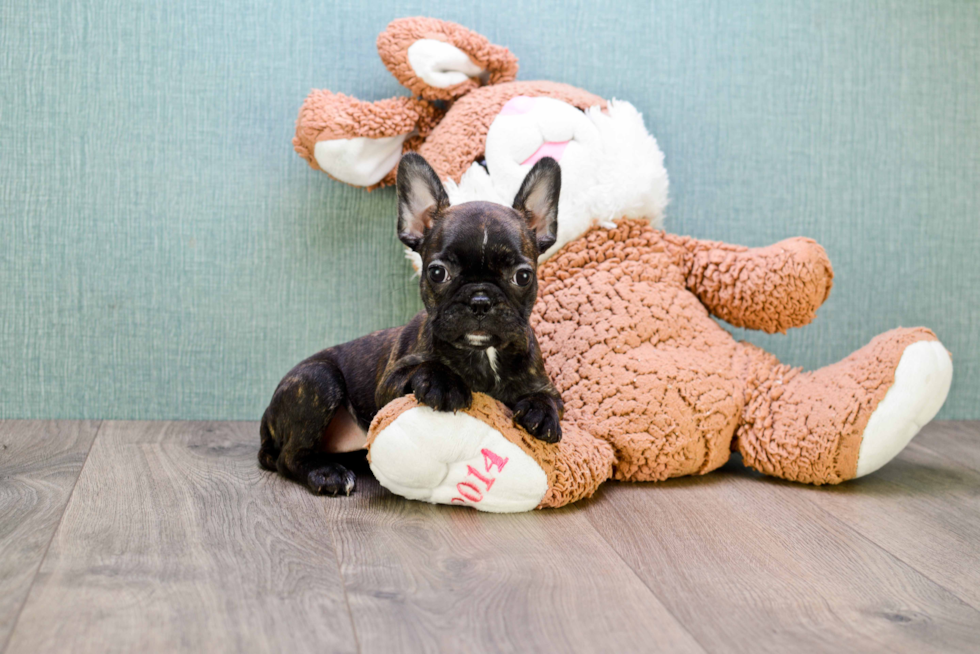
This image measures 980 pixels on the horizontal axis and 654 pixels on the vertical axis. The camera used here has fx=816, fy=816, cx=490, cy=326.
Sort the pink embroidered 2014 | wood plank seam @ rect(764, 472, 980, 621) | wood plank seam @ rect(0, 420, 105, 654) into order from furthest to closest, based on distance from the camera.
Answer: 1. the pink embroidered 2014
2. wood plank seam @ rect(764, 472, 980, 621)
3. wood plank seam @ rect(0, 420, 105, 654)

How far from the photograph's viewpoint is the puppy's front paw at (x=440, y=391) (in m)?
1.51

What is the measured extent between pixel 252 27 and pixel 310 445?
1.20 meters

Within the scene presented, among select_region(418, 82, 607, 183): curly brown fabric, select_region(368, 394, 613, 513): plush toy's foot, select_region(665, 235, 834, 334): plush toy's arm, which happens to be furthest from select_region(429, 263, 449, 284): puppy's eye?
select_region(665, 235, 834, 334): plush toy's arm

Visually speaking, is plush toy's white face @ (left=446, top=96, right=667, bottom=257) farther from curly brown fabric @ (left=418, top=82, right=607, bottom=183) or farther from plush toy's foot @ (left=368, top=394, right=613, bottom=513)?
plush toy's foot @ (left=368, top=394, right=613, bottom=513)

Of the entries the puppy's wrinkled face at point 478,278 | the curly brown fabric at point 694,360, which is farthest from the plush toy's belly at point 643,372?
the puppy's wrinkled face at point 478,278

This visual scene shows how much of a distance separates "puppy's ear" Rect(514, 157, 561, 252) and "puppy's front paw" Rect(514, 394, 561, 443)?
330 millimetres

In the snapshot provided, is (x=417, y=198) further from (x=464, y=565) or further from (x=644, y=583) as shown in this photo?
(x=644, y=583)

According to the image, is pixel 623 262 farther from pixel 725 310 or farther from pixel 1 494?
pixel 1 494

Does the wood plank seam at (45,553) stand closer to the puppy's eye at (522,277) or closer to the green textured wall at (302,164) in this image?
the green textured wall at (302,164)

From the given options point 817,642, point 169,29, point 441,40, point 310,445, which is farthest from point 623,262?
point 169,29

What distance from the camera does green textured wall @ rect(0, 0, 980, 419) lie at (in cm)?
222

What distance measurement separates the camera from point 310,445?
181 centimetres

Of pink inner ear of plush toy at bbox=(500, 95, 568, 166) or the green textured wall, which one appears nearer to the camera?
pink inner ear of plush toy at bbox=(500, 95, 568, 166)

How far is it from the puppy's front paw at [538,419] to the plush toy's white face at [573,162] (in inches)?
20.7
